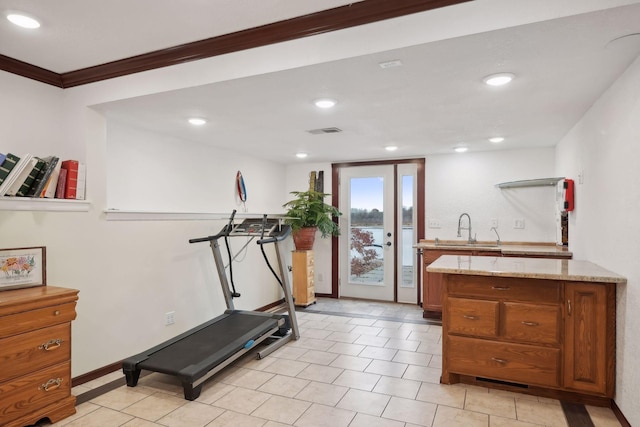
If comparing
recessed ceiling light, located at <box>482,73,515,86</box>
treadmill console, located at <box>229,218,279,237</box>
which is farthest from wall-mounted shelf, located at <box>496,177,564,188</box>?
treadmill console, located at <box>229,218,279,237</box>

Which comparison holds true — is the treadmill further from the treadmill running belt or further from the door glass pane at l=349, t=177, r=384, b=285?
the door glass pane at l=349, t=177, r=384, b=285

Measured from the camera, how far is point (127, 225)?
3.41 m

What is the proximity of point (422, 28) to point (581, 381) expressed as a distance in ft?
8.31

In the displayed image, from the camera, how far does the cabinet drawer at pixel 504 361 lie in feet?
8.91

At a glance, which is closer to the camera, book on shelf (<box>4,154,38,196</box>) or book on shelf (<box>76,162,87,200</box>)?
book on shelf (<box>4,154,38,196</box>)

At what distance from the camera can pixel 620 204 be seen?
97.1 inches

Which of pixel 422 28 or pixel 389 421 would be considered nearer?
pixel 422 28

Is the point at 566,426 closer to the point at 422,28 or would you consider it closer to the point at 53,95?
the point at 422,28

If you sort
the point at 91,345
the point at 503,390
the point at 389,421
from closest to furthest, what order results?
the point at 389,421 < the point at 503,390 < the point at 91,345

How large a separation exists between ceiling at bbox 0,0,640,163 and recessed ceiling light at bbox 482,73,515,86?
68mm

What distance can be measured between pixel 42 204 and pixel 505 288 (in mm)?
3430

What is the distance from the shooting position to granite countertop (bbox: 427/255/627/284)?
2528 mm

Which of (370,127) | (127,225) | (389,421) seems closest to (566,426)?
(389,421)

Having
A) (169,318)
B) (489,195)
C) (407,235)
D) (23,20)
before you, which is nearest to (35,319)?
(169,318)
